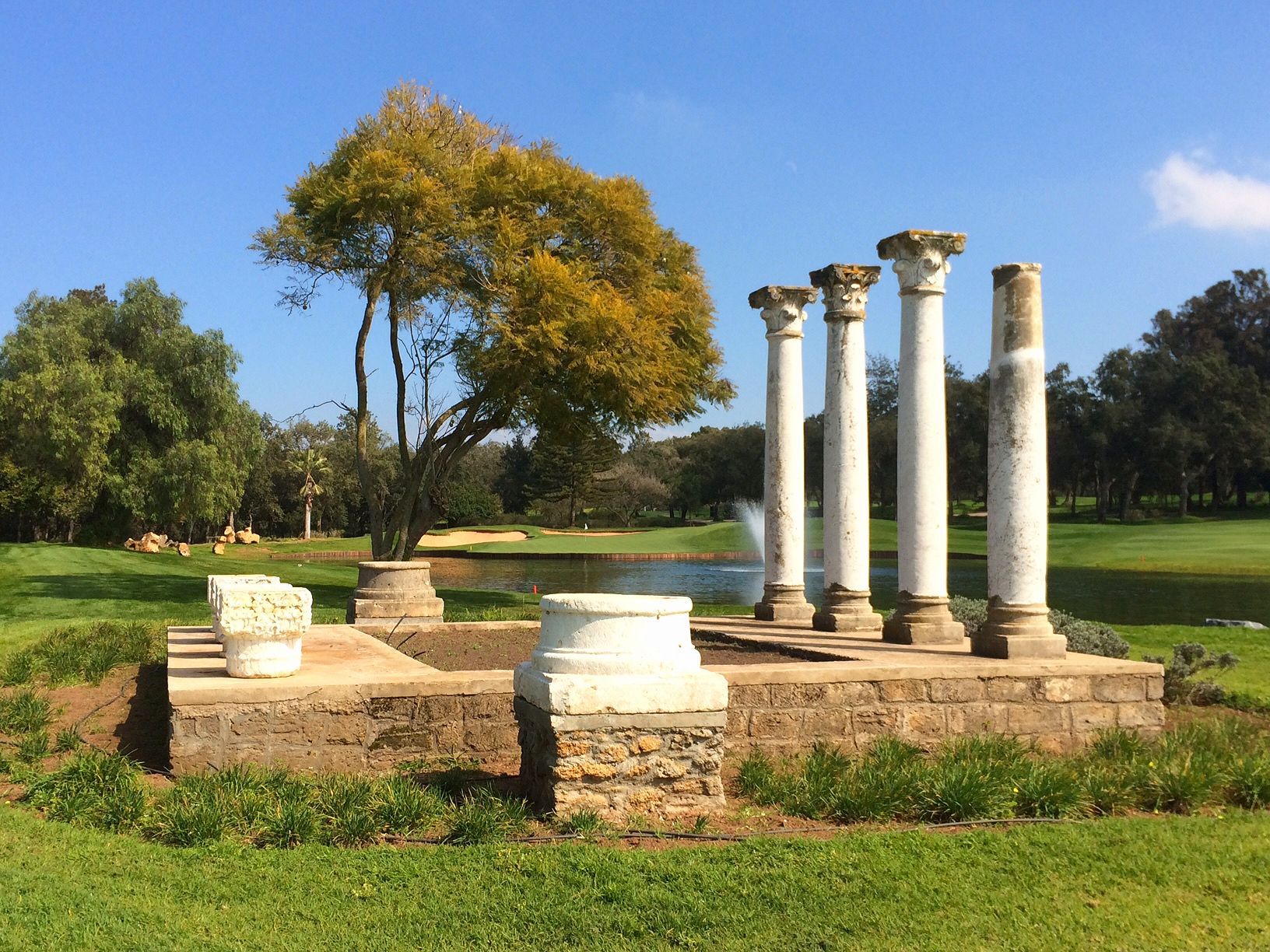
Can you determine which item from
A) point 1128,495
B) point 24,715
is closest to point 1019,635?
point 24,715

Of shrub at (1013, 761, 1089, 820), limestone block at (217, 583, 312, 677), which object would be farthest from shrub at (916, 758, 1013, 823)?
limestone block at (217, 583, 312, 677)

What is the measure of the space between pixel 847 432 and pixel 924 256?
2.55 m

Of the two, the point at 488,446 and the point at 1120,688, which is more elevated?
the point at 488,446

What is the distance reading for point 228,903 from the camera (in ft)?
16.6

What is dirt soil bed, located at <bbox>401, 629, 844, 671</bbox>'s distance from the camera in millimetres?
11156

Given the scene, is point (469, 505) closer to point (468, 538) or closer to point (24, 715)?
point (468, 538)

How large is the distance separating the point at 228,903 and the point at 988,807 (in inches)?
174

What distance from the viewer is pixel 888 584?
3494cm

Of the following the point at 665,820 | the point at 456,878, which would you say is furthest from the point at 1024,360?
the point at 456,878

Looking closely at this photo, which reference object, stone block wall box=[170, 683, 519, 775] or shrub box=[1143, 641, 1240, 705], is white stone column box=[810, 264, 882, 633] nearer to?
shrub box=[1143, 641, 1240, 705]

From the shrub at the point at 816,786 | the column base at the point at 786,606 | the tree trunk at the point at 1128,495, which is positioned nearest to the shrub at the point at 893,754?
the shrub at the point at 816,786

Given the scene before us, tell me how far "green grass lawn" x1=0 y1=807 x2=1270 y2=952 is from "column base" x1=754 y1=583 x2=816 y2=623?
8.23m

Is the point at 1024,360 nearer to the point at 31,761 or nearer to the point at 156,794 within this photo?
the point at 156,794

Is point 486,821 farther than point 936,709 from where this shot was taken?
No
